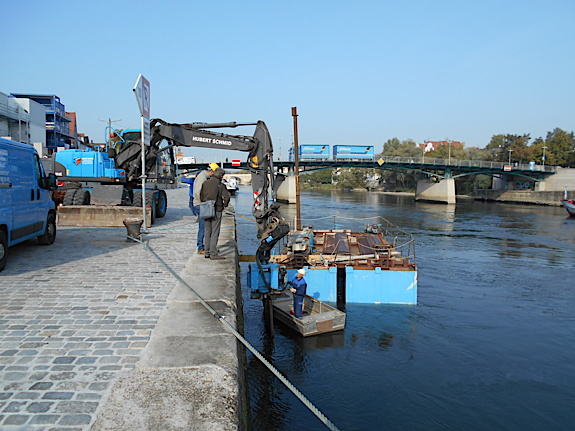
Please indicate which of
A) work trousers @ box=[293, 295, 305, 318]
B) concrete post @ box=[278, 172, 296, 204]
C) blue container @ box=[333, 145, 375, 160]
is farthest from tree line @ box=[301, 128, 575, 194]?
work trousers @ box=[293, 295, 305, 318]

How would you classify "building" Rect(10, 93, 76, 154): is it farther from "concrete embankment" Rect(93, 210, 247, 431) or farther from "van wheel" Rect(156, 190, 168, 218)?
"concrete embankment" Rect(93, 210, 247, 431)

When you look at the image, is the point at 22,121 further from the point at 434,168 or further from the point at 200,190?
the point at 434,168

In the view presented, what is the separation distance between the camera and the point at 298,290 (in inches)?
410

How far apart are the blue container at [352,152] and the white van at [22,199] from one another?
185 ft

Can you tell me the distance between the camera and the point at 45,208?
10.3 metres

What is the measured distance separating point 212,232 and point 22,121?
4495 cm

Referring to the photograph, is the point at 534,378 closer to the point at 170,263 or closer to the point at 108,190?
the point at 170,263

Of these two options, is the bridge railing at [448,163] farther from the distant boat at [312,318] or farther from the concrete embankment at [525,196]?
the distant boat at [312,318]

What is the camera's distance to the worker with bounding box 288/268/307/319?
1032 centimetres

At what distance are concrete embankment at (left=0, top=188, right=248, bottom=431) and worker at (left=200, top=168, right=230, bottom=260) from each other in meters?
0.72

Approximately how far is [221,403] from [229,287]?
3.85 meters

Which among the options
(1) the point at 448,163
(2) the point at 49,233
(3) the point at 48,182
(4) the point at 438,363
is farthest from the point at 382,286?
(1) the point at 448,163

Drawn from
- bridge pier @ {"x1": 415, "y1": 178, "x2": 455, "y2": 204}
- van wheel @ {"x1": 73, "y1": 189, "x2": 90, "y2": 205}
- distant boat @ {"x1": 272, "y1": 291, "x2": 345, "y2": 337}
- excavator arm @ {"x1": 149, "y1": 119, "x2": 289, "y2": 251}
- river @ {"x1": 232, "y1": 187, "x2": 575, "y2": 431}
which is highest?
excavator arm @ {"x1": 149, "y1": 119, "x2": 289, "y2": 251}

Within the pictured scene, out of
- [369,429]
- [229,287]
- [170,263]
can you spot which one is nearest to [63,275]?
[170,263]
